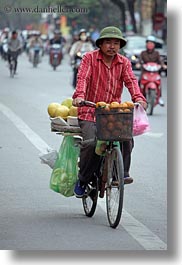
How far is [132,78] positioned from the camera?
27.3ft

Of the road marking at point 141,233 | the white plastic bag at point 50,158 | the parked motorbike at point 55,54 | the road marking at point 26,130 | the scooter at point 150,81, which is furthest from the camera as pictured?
the parked motorbike at point 55,54

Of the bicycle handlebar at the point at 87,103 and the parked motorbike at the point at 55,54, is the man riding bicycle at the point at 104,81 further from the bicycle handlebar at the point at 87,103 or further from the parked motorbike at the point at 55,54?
the parked motorbike at the point at 55,54

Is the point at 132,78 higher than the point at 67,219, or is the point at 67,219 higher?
the point at 132,78

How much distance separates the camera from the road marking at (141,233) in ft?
25.0

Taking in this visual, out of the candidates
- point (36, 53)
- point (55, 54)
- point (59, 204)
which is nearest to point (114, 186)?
point (59, 204)

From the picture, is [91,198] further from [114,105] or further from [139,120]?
[114,105]

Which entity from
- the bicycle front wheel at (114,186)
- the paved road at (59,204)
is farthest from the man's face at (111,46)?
the paved road at (59,204)

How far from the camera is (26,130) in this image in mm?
16172

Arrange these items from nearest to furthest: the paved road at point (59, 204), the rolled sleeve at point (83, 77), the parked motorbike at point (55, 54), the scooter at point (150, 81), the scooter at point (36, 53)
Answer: the paved road at point (59, 204) < the rolled sleeve at point (83, 77) < the scooter at point (150, 81) < the parked motorbike at point (55, 54) < the scooter at point (36, 53)

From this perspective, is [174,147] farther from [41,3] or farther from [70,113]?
[41,3]

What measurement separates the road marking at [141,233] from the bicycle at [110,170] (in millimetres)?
189

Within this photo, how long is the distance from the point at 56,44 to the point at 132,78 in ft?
84.6

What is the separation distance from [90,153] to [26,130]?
7878 mm

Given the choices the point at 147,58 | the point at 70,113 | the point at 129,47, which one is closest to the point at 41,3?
the point at 70,113
